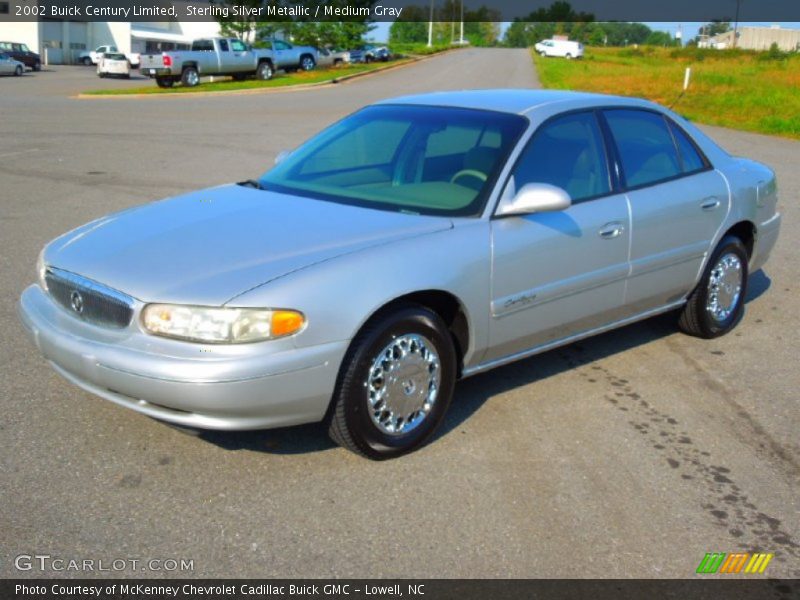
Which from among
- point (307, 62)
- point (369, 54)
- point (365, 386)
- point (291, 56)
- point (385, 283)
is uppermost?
point (369, 54)

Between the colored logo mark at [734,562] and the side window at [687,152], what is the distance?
3003 mm

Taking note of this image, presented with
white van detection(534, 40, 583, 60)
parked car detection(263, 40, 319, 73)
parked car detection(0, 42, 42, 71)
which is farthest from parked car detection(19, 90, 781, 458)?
white van detection(534, 40, 583, 60)

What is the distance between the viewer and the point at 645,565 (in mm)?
3693

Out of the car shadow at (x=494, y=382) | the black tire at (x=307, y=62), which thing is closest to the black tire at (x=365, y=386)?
the car shadow at (x=494, y=382)

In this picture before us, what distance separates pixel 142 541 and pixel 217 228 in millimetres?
1566

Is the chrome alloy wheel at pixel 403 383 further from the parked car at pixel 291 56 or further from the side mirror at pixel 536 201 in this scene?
the parked car at pixel 291 56

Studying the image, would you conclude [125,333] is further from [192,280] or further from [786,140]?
[786,140]

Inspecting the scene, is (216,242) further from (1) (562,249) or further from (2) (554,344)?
(2) (554,344)

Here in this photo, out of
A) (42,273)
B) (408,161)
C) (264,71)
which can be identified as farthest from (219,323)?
(264,71)

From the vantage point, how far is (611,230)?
5.43m

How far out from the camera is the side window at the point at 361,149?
553cm

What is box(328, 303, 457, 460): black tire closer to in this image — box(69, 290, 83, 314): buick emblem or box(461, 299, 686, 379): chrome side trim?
box(461, 299, 686, 379): chrome side trim

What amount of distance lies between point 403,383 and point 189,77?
3376 cm
